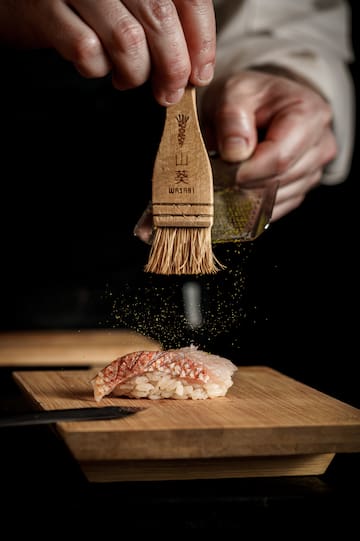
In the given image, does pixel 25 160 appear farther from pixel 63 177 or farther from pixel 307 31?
pixel 307 31

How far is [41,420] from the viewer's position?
1260mm

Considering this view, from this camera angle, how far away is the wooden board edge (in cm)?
126

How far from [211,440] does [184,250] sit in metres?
0.47

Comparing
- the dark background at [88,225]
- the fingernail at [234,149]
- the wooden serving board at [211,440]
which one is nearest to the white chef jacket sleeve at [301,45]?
the dark background at [88,225]

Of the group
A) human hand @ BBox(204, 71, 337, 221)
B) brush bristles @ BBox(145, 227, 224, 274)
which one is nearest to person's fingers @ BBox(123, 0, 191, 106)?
brush bristles @ BBox(145, 227, 224, 274)

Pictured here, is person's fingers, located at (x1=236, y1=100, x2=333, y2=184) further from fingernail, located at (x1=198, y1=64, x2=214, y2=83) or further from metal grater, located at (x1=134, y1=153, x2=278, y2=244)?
fingernail, located at (x1=198, y1=64, x2=214, y2=83)

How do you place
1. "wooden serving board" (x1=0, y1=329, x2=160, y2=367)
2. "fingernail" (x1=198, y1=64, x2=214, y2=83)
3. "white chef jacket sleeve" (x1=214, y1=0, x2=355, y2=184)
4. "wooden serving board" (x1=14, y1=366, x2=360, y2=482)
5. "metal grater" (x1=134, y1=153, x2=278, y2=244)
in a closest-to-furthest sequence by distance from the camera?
1. "wooden serving board" (x1=14, y1=366, x2=360, y2=482)
2. "fingernail" (x1=198, y1=64, x2=214, y2=83)
3. "metal grater" (x1=134, y1=153, x2=278, y2=244)
4. "wooden serving board" (x1=0, y1=329, x2=160, y2=367)
5. "white chef jacket sleeve" (x1=214, y1=0, x2=355, y2=184)

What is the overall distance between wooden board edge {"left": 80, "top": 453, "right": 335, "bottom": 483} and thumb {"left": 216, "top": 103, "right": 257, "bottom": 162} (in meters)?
0.87

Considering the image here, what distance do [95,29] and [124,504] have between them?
0.85 m

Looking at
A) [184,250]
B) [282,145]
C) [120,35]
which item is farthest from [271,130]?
[120,35]

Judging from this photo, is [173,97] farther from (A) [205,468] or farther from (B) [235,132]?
(A) [205,468]

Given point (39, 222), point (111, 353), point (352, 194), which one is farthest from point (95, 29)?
point (352, 194)

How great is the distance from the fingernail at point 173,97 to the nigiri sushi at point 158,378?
49 cm

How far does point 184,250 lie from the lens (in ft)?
5.27
